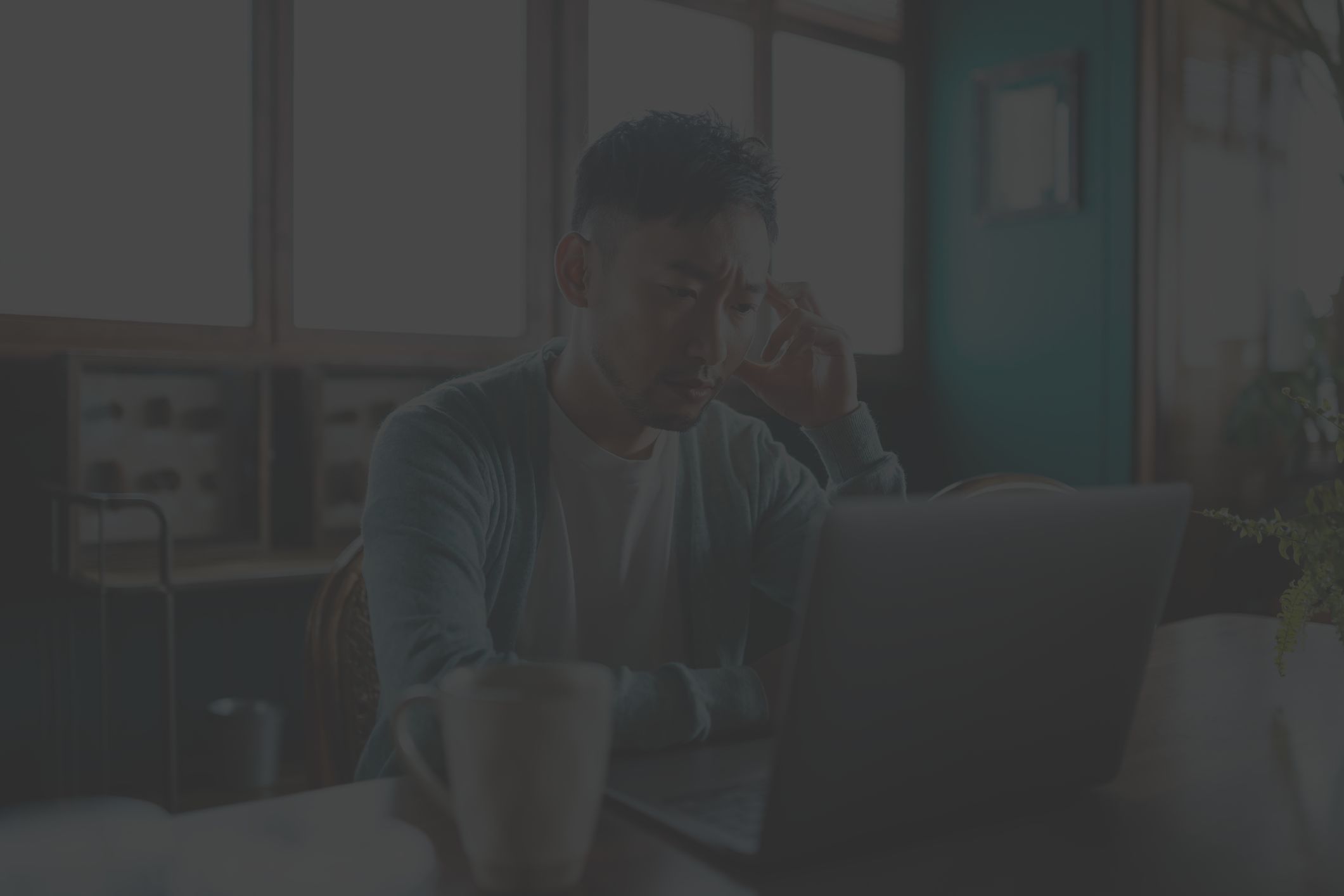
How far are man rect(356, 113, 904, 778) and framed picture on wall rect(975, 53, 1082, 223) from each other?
112 inches

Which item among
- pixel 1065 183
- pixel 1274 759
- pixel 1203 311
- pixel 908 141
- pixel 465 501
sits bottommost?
pixel 1274 759

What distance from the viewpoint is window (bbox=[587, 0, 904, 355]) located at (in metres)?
3.67

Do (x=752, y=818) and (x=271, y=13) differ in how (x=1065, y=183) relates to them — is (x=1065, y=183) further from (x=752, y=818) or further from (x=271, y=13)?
(x=752, y=818)

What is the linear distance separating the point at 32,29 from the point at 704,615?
230 cm

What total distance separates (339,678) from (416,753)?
1.46 feet

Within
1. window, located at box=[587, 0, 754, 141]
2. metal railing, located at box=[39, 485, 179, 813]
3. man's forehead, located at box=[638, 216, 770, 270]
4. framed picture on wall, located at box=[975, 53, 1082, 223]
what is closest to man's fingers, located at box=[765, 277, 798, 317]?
man's forehead, located at box=[638, 216, 770, 270]

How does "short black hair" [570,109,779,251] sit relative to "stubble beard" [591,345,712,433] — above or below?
above

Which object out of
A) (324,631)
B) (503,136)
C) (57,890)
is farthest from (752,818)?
(503,136)

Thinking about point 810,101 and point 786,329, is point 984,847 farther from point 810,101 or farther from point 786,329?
point 810,101

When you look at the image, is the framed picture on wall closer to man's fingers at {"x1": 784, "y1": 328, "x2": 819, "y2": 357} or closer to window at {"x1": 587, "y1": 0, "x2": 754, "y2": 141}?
window at {"x1": 587, "y1": 0, "x2": 754, "y2": 141}

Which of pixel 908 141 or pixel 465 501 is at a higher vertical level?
pixel 908 141

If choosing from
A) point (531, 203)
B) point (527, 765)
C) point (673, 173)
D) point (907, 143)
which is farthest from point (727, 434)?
point (907, 143)

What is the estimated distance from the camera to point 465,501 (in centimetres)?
107

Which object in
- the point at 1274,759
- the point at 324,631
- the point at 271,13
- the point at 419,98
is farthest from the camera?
the point at 419,98
